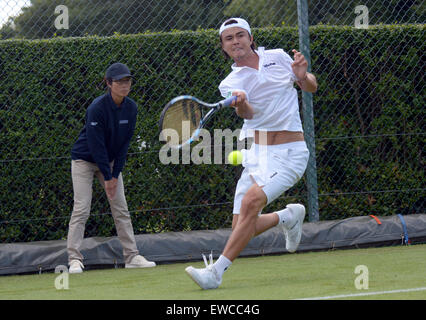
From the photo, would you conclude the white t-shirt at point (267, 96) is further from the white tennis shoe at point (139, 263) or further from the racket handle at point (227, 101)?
the white tennis shoe at point (139, 263)

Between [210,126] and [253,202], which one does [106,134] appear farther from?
[253,202]

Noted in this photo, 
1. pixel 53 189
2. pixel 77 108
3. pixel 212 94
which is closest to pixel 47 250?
pixel 53 189

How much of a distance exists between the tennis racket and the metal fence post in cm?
298

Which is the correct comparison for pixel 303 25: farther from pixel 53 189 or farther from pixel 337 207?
pixel 53 189

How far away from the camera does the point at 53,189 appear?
7.59 metres

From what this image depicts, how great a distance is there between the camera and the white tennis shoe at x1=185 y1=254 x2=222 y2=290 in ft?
15.1

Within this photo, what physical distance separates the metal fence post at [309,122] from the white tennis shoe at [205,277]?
3.35m

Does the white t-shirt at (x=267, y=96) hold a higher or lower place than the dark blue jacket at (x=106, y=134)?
lower

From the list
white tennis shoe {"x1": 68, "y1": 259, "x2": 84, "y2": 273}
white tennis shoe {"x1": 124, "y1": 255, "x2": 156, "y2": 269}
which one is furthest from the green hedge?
white tennis shoe {"x1": 68, "y1": 259, "x2": 84, "y2": 273}

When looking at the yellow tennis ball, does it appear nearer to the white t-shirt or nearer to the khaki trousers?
the khaki trousers

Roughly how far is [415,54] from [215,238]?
3274 mm

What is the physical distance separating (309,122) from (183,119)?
314 centimetres

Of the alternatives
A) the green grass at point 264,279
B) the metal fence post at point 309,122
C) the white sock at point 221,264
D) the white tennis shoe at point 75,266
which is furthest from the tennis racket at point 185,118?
the metal fence post at point 309,122

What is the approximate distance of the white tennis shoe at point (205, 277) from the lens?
182 inches
